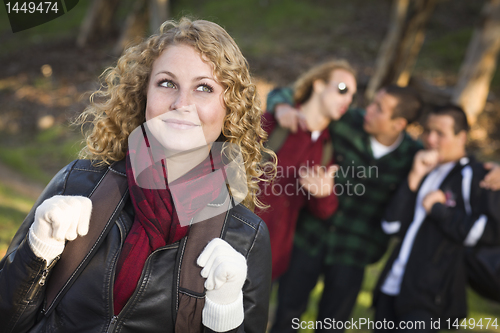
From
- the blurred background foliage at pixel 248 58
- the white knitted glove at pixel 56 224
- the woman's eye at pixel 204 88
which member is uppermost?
the woman's eye at pixel 204 88

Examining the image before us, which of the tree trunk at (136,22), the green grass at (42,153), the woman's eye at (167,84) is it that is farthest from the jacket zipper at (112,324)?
the tree trunk at (136,22)

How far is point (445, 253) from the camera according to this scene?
2846 millimetres

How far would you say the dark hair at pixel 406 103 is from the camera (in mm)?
3279

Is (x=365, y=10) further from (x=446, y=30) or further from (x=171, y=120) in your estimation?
(x=171, y=120)

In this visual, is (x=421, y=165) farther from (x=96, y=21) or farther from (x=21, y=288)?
(x=96, y=21)

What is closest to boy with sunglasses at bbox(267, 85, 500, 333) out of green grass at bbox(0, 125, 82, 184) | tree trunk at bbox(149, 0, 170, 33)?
green grass at bbox(0, 125, 82, 184)

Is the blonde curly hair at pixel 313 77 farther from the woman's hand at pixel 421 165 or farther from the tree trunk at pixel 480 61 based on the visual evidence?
the tree trunk at pixel 480 61

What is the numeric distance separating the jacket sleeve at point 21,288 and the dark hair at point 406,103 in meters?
2.76

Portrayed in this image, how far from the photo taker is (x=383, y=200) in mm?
3244

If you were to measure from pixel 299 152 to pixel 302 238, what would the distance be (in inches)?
31.3

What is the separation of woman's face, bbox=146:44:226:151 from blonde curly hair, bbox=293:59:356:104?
1823 mm

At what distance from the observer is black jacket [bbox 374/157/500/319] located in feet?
8.97

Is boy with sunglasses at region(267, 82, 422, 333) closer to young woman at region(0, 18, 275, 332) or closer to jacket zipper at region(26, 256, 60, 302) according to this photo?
young woman at region(0, 18, 275, 332)

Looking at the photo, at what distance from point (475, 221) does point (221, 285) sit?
6.65 feet
